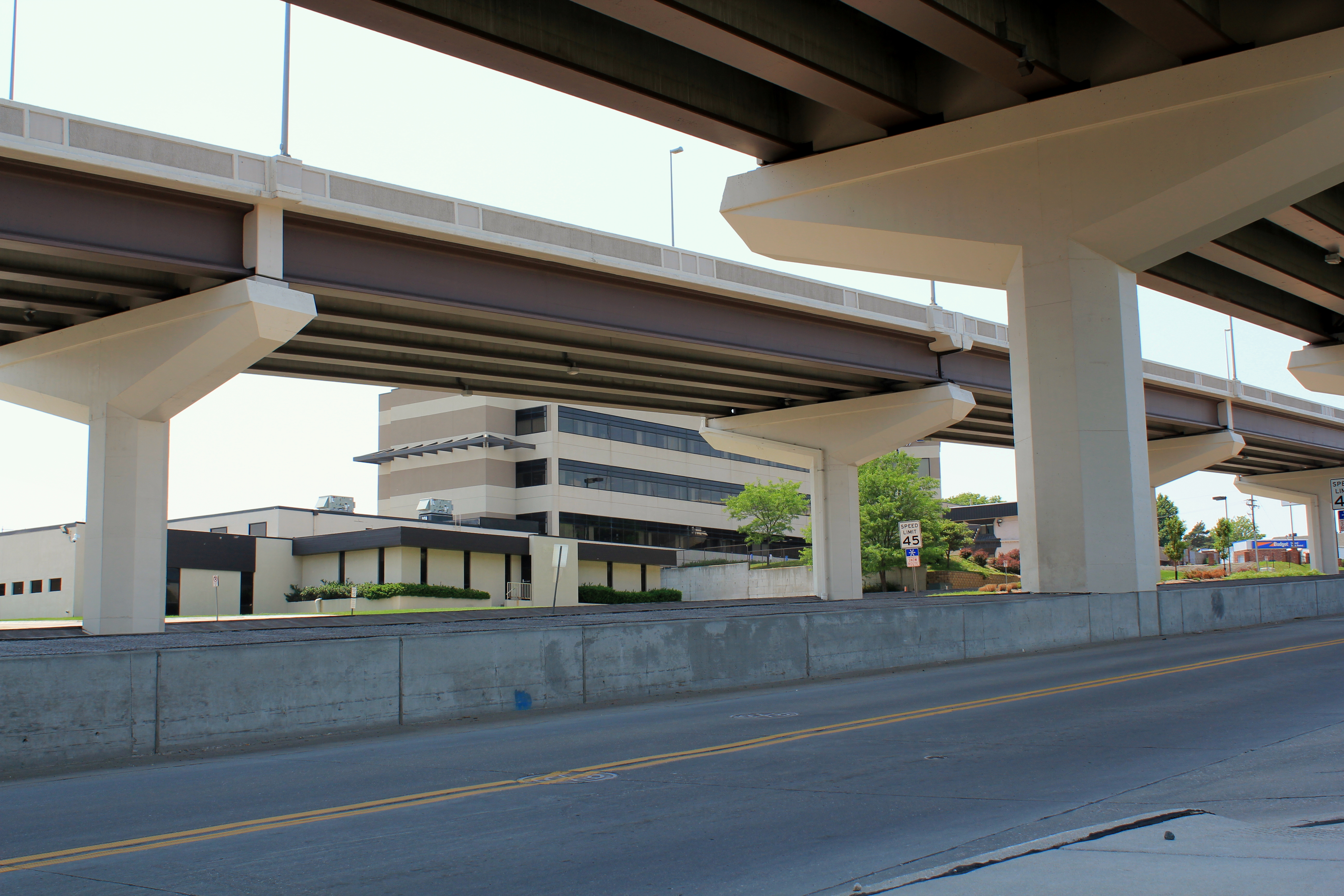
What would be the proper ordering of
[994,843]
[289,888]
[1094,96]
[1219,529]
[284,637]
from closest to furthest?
[289,888] → [994,843] → [284,637] → [1094,96] → [1219,529]

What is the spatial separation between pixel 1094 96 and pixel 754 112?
21.4 feet

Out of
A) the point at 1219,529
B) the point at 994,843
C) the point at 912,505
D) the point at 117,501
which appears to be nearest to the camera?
the point at 994,843

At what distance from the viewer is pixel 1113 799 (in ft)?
21.8

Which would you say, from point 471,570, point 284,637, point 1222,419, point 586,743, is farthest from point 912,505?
point 586,743

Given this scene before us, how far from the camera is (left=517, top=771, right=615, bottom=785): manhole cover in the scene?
8078 millimetres

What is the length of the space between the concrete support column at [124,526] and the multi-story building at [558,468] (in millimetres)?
39983

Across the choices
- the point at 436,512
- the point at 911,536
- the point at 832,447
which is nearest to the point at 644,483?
the point at 436,512

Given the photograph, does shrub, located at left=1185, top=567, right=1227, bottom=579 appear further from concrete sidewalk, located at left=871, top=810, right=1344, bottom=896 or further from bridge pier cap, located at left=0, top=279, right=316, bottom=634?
concrete sidewalk, located at left=871, top=810, right=1344, bottom=896

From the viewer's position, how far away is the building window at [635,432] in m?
72.8

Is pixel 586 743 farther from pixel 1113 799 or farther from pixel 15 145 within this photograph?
pixel 15 145

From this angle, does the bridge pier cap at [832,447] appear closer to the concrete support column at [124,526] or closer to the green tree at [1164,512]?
the concrete support column at [124,526]

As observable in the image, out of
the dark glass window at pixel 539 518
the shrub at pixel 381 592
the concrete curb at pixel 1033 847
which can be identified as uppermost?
the dark glass window at pixel 539 518

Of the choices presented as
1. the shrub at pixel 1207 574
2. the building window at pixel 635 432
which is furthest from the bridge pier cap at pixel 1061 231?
the building window at pixel 635 432

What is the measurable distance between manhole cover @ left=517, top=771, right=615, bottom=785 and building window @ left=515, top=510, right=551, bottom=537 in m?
61.8
